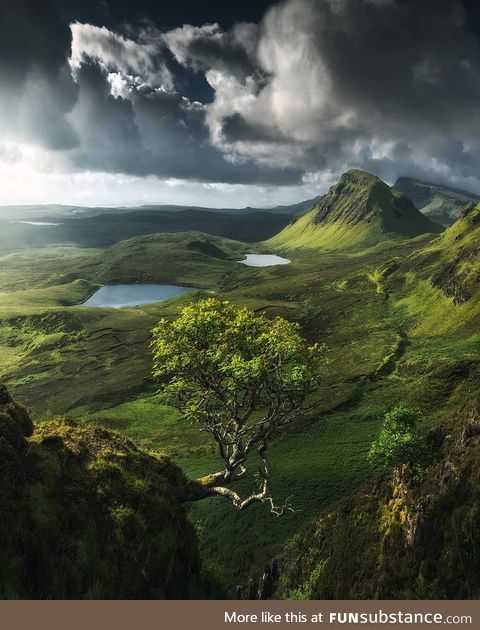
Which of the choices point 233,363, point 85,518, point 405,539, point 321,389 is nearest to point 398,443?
point 405,539

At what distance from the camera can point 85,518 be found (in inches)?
709

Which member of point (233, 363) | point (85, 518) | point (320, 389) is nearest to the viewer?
point (85, 518)

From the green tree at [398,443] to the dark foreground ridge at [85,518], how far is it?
1490 centimetres

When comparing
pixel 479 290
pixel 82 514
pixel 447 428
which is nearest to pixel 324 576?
pixel 447 428

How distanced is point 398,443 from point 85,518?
20380 mm

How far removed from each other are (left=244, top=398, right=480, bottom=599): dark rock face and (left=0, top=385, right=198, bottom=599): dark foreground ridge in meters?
8.95

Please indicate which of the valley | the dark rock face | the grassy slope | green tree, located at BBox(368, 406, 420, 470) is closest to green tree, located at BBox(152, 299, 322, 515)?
the dark rock face

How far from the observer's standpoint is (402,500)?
24.2 m

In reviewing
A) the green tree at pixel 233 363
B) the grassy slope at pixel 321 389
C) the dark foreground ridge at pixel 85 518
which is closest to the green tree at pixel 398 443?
the green tree at pixel 233 363

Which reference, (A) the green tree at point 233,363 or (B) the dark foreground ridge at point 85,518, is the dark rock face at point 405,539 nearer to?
(A) the green tree at point 233,363

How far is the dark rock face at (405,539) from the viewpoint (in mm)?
18859

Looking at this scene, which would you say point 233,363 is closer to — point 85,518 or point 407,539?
point 85,518

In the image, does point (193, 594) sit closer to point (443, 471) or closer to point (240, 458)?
point (240, 458)

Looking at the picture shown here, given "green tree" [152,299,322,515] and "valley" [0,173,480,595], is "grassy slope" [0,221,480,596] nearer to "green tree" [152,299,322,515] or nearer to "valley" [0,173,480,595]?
"valley" [0,173,480,595]
